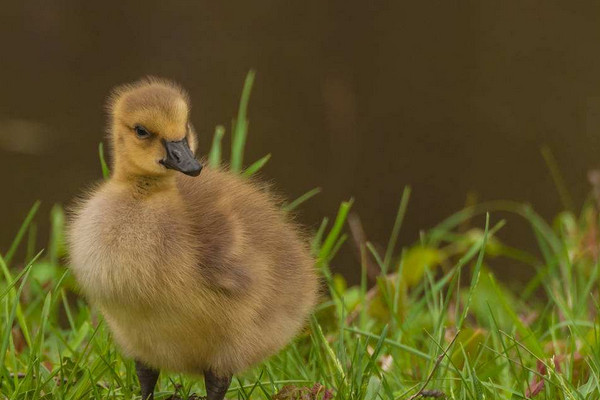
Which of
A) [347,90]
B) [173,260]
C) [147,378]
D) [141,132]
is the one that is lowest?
[347,90]

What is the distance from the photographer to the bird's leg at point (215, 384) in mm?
2494

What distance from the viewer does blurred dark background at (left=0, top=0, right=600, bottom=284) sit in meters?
6.12

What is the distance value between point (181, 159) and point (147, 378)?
19.4 inches

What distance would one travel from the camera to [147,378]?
101 inches

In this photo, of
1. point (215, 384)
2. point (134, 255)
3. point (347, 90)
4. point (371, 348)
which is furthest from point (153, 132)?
point (347, 90)

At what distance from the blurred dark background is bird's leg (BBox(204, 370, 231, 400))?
3.47m

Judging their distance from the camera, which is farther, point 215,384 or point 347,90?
point 347,90

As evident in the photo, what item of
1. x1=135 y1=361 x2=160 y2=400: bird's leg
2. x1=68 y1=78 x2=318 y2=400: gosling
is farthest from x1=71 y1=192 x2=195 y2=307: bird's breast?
x1=135 y1=361 x2=160 y2=400: bird's leg

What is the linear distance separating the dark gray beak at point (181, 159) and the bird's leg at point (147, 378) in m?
0.44

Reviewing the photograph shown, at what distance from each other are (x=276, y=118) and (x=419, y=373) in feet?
11.7

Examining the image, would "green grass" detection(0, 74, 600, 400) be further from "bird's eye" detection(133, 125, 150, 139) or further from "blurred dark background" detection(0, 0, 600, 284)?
"blurred dark background" detection(0, 0, 600, 284)

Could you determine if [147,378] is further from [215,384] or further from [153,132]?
[153,132]

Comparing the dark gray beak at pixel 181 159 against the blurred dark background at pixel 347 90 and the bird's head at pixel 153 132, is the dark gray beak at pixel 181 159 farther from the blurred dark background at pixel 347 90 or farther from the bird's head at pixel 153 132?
the blurred dark background at pixel 347 90

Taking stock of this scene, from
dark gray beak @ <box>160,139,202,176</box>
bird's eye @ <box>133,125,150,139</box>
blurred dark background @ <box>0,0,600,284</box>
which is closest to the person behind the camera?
dark gray beak @ <box>160,139,202,176</box>
